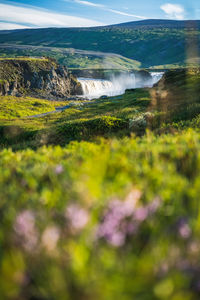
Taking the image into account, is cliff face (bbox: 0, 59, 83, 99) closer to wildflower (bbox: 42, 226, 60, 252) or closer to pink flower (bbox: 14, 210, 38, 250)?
pink flower (bbox: 14, 210, 38, 250)

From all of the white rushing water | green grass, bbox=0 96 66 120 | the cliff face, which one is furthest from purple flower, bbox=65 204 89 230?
the white rushing water

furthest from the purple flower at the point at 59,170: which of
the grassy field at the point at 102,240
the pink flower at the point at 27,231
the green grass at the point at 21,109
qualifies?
the green grass at the point at 21,109

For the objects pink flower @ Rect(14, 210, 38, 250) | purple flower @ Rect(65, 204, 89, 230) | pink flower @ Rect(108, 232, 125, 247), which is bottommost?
pink flower @ Rect(108, 232, 125, 247)

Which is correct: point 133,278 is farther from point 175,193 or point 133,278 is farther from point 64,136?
point 64,136

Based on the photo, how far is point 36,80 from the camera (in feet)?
368

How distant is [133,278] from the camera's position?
1.22 meters

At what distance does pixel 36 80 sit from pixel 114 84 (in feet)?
209

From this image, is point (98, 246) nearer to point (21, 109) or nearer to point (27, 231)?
point (27, 231)

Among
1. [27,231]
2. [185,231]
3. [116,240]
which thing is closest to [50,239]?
[27,231]

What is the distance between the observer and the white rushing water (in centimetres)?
13450

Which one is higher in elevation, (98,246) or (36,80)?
(36,80)

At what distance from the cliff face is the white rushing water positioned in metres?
7.40

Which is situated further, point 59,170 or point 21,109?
point 21,109

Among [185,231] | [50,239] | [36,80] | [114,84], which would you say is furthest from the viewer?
[114,84]
